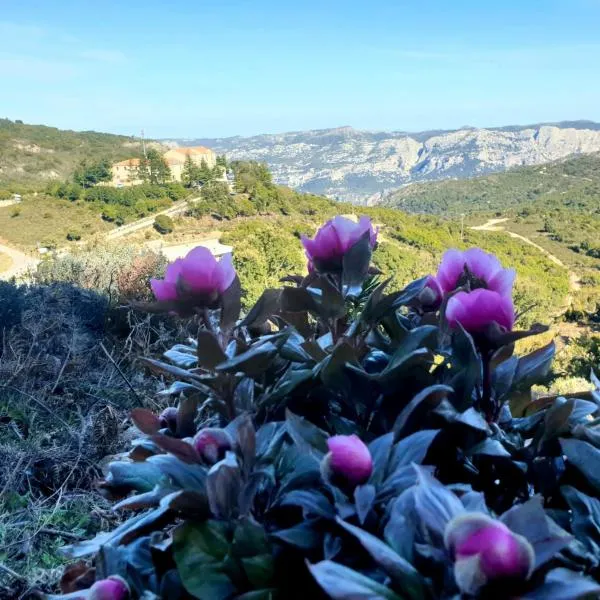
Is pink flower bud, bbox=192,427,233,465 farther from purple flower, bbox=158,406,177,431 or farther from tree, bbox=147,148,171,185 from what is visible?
tree, bbox=147,148,171,185

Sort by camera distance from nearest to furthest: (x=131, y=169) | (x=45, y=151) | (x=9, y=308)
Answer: (x=9, y=308) < (x=131, y=169) < (x=45, y=151)

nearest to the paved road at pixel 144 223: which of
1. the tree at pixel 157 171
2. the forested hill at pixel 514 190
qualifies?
the tree at pixel 157 171

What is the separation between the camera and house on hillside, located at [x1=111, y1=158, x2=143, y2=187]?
35.3m

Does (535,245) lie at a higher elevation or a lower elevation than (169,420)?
lower

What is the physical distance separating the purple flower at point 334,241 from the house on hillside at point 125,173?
3601 centimetres

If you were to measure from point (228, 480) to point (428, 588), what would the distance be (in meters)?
0.18

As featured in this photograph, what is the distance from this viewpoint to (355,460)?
1.55 feet

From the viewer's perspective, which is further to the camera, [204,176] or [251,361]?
[204,176]

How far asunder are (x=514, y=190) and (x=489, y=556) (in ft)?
207

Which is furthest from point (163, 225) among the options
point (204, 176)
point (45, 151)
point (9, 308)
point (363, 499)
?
point (45, 151)

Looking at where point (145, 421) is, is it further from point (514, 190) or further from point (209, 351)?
point (514, 190)

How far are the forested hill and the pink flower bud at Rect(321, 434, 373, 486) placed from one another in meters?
53.0

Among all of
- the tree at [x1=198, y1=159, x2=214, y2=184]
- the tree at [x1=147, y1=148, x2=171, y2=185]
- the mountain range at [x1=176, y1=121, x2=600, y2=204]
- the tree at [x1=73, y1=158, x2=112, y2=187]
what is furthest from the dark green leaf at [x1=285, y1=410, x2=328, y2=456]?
the mountain range at [x1=176, y1=121, x2=600, y2=204]

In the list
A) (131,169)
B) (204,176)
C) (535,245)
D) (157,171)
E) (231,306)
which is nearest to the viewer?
(231,306)
